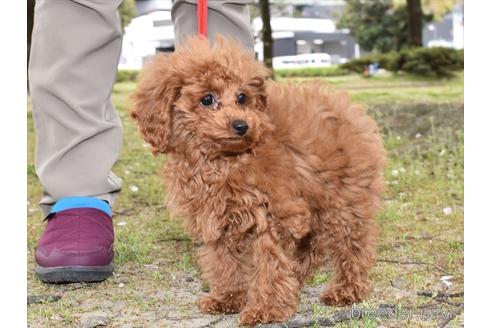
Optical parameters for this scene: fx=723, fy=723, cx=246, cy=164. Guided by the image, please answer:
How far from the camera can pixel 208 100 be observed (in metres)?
2.20

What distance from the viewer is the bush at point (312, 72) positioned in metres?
9.00

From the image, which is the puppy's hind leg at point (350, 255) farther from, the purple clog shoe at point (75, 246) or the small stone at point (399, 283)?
the purple clog shoe at point (75, 246)

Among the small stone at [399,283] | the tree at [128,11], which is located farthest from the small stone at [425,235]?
the tree at [128,11]

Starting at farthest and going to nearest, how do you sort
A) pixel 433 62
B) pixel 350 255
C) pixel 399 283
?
1. pixel 433 62
2. pixel 399 283
3. pixel 350 255

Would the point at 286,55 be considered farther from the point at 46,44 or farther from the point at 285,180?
the point at 285,180

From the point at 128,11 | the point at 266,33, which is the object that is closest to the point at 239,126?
the point at 128,11

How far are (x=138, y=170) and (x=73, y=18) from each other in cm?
265

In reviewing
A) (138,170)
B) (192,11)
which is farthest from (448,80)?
(192,11)

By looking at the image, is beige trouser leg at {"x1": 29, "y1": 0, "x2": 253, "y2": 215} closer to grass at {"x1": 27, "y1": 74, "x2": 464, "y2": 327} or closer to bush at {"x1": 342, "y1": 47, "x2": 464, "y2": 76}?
grass at {"x1": 27, "y1": 74, "x2": 464, "y2": 327}

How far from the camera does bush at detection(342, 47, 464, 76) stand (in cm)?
1026

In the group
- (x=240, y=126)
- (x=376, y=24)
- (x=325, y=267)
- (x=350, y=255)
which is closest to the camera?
(x=240, y=126)

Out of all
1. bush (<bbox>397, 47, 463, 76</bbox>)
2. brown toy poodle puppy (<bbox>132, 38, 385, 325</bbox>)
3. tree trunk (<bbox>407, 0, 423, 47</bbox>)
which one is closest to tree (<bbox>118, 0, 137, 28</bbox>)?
bush (<bbox>397, 47, 463, 76</bbox>)

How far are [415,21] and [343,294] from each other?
29.6ft

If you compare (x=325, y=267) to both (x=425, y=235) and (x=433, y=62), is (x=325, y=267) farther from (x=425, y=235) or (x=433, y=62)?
(x=433, y=62)
